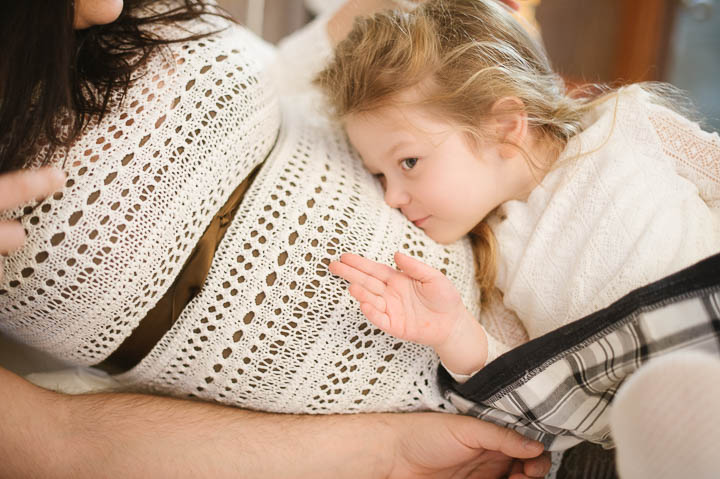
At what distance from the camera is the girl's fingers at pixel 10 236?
59 cm

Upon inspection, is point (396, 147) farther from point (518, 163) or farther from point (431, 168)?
point (518, 163)

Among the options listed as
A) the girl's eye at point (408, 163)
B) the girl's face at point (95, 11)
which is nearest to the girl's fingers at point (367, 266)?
the girl's eye at point (408, 163)

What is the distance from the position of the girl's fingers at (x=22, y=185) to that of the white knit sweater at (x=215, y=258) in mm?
80

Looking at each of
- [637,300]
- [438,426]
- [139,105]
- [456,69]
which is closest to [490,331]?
[438,426]

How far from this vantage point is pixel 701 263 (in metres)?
0.61

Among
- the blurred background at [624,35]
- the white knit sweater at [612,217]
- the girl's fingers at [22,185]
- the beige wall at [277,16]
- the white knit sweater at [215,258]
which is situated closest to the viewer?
the girl's fingers at [22,185]

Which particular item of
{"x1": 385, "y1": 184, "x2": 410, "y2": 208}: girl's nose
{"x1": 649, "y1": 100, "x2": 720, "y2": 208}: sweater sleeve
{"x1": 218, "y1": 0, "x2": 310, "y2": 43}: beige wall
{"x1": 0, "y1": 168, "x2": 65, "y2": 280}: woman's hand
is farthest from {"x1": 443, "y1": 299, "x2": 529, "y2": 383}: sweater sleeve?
{"x1": 218, "y1": 0, "x2": 310, "y2": 43}: beige wall

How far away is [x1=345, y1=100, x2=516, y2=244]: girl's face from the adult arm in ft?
1.05

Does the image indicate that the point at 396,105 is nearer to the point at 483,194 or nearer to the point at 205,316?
the point at 483,194

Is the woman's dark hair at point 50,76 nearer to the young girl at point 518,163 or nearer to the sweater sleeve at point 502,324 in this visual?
the young girl at point 518,163

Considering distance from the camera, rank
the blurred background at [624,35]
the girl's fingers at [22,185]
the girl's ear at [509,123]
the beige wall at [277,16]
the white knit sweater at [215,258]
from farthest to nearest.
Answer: the blurred background at [624,35]
the beige wall at [277,16]
the girl's ear at [509,123]
the white knit sweater at [215,258]
the girl's fingers at [22,185]

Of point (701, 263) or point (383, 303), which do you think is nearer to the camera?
point (701, 263)

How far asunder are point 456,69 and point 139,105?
48cm

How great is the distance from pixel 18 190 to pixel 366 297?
0.41 m
